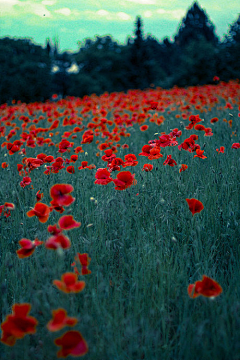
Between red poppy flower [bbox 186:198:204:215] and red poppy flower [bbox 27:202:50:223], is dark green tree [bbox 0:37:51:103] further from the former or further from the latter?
red poppy flower [bbox 186:198:204:215]

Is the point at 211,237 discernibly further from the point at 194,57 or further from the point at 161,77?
the point at 161,77

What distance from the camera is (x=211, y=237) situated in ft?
6.03

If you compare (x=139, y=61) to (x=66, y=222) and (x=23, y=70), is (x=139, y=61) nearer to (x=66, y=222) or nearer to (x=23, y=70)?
(x=23, y=70)

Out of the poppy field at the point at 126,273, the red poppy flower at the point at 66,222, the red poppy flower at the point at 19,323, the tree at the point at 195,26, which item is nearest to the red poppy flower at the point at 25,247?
the poppy field at the point at 126,273

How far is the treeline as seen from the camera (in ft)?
44.7

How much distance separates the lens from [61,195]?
1284 millimetres

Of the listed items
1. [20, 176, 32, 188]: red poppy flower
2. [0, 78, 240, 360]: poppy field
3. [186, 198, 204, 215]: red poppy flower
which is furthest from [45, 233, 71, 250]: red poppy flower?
[20, 176, 32, 188]: red poppy flower

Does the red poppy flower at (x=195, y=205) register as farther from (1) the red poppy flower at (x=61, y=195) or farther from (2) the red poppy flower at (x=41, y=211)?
(2) the red poppy flower at (x=41, y=211)

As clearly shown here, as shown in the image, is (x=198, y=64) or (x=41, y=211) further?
(x=198, y=64)

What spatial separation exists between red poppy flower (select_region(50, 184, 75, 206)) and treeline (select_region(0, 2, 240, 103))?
13826 millimetres

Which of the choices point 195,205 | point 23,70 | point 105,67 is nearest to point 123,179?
point 195,205

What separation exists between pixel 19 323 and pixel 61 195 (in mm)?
545

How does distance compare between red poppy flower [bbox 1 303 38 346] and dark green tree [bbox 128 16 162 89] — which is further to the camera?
dark green tree [bbox 128 16 162 89]

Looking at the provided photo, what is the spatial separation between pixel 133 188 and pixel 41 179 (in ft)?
3.26
